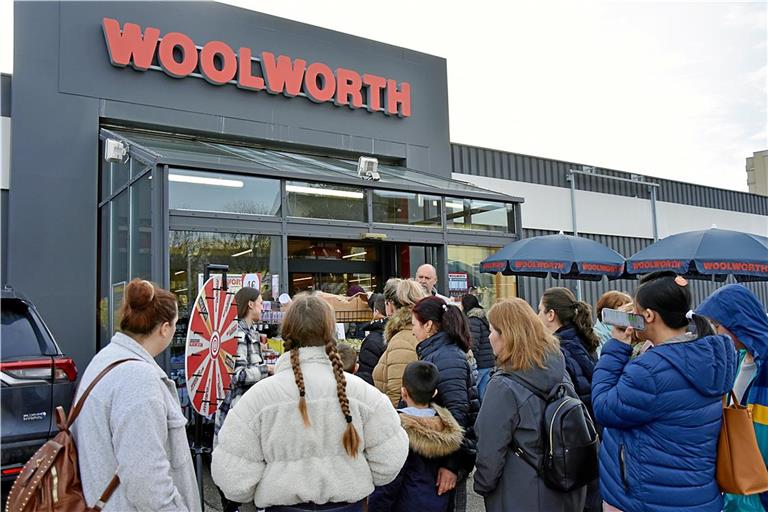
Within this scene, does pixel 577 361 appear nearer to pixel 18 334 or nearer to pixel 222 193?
pixel 18 334

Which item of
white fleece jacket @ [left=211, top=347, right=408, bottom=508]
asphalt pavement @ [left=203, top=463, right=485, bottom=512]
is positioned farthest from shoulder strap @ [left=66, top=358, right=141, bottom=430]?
asphalt pavement @ [left=203, top=463, right=485, bottom=512]

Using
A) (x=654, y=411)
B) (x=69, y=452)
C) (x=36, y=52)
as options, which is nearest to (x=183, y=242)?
(x=36, y=52)

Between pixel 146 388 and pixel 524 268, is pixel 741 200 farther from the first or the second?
pixel 146 388

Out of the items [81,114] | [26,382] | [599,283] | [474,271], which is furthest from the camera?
[599,283]

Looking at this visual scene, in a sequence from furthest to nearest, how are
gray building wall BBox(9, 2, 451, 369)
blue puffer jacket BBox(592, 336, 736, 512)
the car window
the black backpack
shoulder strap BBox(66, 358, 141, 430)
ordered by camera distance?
gray building wall BBox(9, 2, 451, 369)
the car window
the black backpack
blue puffer jacket BBox(592, 336, 736, 512)
shoulder strap BBox(66, 358, 141, 430)

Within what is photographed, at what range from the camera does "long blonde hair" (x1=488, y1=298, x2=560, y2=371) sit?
3.01 metres

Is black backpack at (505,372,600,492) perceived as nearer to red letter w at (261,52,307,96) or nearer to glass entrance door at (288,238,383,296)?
glass entrance door at (288,238,383,296)

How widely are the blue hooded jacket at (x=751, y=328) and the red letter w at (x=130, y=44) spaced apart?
27.8ft

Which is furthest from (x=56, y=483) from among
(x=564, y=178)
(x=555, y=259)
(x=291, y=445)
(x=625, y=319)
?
(x=564, y=178)

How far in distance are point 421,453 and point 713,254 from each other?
585 centimetres

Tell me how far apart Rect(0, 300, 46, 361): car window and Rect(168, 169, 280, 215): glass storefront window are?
2.76m

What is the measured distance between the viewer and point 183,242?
7273 millimetres

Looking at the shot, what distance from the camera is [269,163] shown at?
8.55m

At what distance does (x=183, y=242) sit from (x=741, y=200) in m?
19.3
